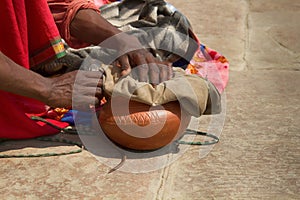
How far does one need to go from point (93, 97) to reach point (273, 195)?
947mm

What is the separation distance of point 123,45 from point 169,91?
0.48m

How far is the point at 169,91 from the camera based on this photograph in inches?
104

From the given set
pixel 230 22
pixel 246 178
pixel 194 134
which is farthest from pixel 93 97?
pixel 230 22

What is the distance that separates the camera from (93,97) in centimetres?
271

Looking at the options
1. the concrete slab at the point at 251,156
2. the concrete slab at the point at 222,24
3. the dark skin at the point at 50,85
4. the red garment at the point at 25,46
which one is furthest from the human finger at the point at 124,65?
the concrete slab at the point at 222,24

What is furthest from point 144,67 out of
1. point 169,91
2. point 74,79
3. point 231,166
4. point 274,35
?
point 274,35

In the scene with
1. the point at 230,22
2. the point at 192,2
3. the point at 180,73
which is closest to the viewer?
the point at 180,73

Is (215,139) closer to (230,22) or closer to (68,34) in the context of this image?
(68,34)

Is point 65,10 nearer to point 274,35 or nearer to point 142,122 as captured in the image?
point 142,122

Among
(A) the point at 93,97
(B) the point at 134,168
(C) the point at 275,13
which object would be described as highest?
(A) the point at 93,97

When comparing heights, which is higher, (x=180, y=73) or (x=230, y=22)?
(x=180, y=73)

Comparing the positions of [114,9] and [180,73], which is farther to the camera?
[114,9]

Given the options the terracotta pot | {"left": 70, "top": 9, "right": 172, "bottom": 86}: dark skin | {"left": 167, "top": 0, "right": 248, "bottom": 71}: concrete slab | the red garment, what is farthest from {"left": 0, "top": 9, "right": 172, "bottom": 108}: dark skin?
{"left": 167, "top": 0, "right": 248, "bottom": 71}: concrete slab

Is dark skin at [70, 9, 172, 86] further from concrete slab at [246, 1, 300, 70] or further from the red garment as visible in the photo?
concrete slab at [246, 1, 300, 70]
